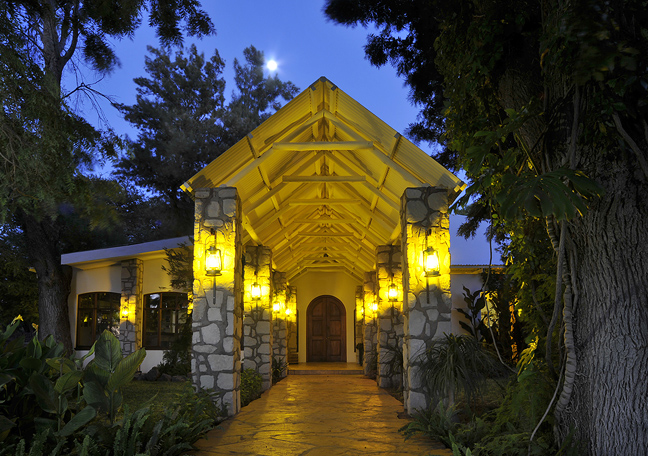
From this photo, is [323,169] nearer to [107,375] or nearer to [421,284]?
[421,284]

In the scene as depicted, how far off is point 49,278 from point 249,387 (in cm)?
843

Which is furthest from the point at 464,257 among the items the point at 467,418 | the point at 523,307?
the point at 523,307

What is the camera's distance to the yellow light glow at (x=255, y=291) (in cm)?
1140

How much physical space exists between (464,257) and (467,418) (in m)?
10.1

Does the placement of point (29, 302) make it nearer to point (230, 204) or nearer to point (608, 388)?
point (230, 204)

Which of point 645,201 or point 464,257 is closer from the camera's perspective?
point 645,201

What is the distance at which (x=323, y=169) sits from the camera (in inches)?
393

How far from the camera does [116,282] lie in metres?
15.1

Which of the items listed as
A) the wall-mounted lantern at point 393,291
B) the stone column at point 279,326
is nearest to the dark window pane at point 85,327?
the stone column at point 279,326

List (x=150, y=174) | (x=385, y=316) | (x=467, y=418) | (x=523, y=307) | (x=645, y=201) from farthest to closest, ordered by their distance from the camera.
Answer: (x=150, y=174) < (x=385, y=316) < (x=467, y=418) < (x=523, y=307) < (x=645, y=201)

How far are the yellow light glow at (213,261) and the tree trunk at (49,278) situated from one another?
9.24 metres

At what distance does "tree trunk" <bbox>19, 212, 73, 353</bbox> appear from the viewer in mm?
14538

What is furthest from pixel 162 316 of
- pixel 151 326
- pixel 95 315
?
pixel 95 315

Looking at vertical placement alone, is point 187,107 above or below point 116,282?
above
